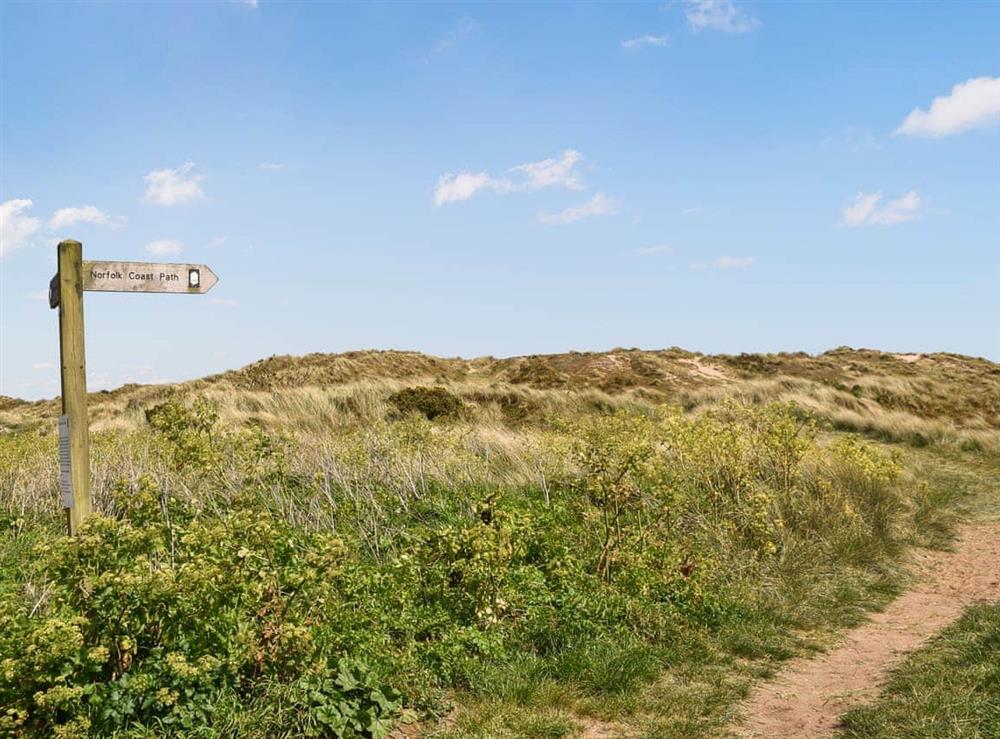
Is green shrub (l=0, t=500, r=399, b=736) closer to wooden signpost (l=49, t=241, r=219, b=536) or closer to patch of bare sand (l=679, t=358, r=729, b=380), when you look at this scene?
wooden signpost (l=49, t=241, r=219, b=536)

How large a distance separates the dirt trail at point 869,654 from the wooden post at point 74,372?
4.62m

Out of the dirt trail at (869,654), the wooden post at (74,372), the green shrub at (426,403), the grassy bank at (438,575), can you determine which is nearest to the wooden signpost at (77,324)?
the wooden post at (74,372)

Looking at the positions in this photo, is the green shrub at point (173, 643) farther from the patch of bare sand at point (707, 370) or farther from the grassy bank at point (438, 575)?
the patch of bare sand at point (707, 370)

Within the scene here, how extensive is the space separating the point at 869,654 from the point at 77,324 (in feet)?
21.1

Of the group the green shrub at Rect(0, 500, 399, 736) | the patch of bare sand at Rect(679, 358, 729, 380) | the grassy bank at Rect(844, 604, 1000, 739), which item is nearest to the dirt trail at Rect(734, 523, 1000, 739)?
the grassy bank at Rect(844, 604, 1000, 739)

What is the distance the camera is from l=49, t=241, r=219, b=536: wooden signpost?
227 inches

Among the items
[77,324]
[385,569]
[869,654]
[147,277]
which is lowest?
[869,654]

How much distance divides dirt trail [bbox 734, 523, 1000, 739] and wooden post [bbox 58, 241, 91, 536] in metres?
4.62

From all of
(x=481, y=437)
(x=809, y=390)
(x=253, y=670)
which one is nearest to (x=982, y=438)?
(x=809, y=390)

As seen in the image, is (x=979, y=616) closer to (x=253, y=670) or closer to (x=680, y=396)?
(x=253, y=670)

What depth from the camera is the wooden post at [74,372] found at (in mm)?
5746

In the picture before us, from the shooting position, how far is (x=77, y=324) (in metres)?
5.92

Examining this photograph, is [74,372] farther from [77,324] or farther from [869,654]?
[869,654]

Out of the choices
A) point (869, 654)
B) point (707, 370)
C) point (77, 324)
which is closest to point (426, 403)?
point (77, 324)
